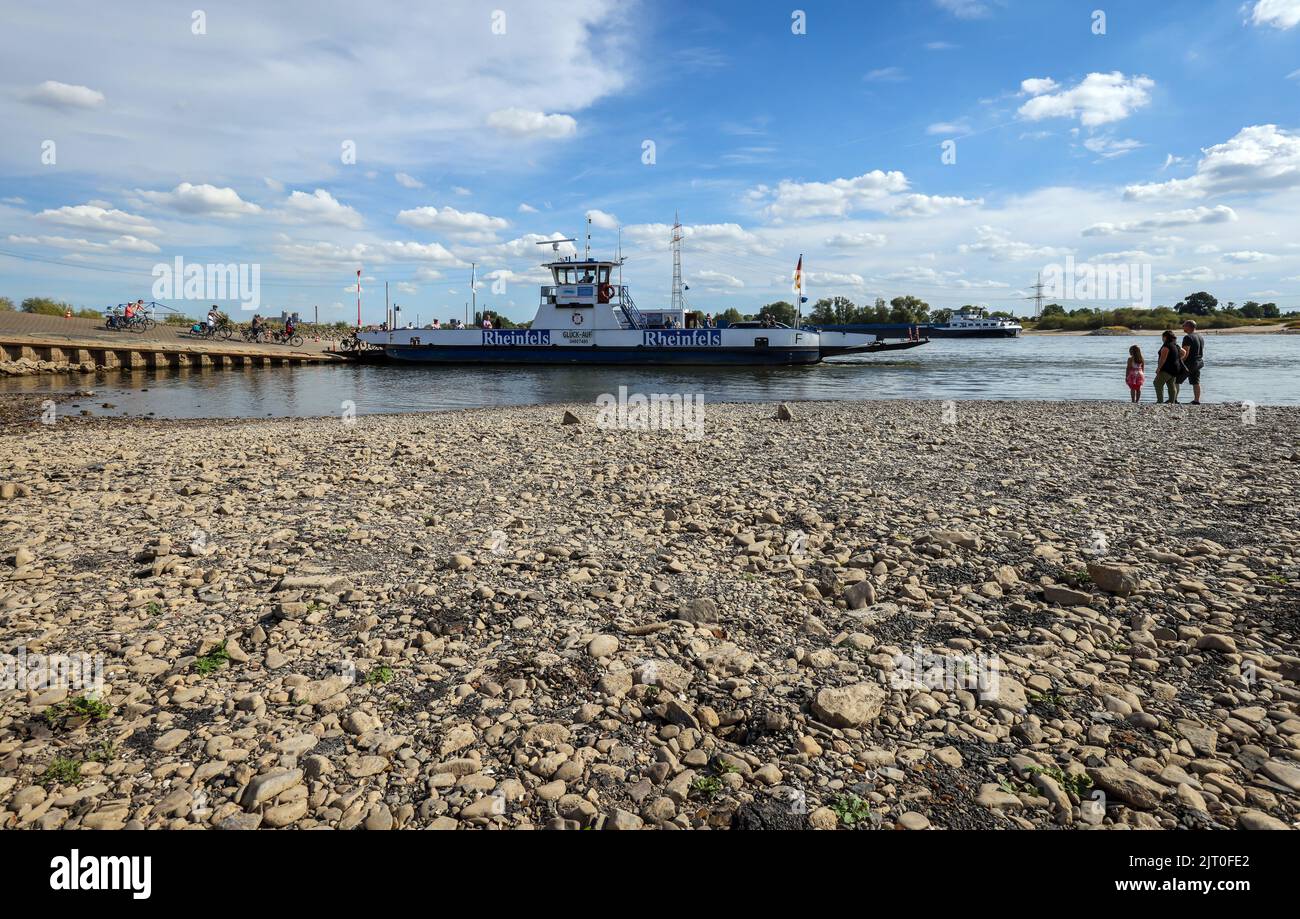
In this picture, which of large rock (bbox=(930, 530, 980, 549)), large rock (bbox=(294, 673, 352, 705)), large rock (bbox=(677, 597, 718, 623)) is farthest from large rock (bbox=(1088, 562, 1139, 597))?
large rock (bbox=(294, 673, 352, 705))

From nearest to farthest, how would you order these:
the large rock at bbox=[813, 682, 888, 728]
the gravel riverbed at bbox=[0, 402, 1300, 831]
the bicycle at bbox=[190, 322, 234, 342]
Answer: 1. the gravel riverbed at bbox=[0, 402, 1300, 831]
2. the large rock at bbox=[813, 682, 888, 728]
3. the bicycle at bbox=[190, 322, 234, 342]

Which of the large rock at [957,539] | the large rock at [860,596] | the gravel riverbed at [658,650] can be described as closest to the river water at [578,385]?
the gravel riverbed at [658,650]

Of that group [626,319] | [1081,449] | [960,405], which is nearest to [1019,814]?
[1081,449]

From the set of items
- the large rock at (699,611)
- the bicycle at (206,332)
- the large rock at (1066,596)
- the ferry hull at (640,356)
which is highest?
the bicycle at (206,332)

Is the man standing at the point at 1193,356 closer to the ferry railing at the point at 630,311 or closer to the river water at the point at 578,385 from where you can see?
the river water at the point at 578,385

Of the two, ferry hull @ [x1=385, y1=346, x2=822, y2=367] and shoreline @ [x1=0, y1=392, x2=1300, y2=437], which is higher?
ferry hull @ [x1=385, y1=346, x2=822, y2=367]

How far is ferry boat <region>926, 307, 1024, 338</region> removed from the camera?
115188mm

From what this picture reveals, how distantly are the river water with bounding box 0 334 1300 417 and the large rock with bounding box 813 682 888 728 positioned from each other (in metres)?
22.9

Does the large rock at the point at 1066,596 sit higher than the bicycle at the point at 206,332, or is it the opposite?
the bicycle at the point at 206,332

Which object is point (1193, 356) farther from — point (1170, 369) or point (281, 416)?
point (281, 416)

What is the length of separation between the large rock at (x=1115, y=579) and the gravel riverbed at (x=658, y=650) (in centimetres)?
3

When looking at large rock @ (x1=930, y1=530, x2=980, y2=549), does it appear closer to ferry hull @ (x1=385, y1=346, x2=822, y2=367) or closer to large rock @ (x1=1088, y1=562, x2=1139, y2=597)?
large rock @ (x1=1088, y1=562, x2=1139, y2=597)

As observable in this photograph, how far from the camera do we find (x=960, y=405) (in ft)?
71.1

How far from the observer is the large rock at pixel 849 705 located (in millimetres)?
3688
